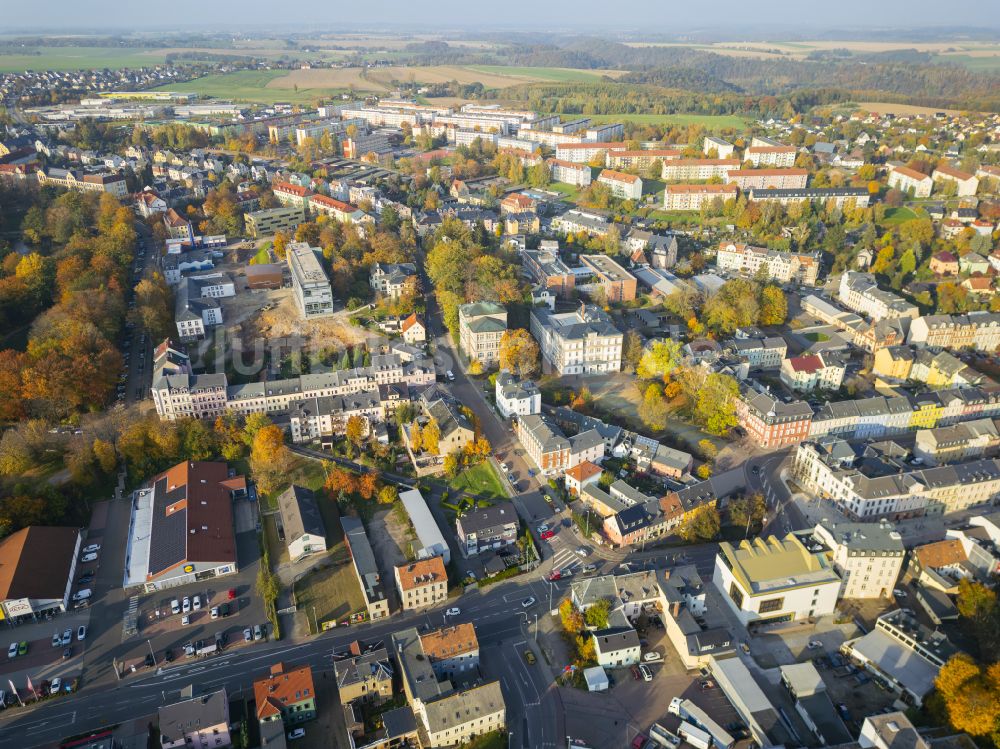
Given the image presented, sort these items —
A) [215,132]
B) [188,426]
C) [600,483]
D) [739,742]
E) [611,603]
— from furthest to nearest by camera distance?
[215,132] < [188,426] < [600,483] < [611,603] < [739,742]

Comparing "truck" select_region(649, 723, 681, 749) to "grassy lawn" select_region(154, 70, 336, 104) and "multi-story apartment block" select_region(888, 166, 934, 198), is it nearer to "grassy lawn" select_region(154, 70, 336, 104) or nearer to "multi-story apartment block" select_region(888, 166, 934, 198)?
"multi-story apartment block" select_region(888, 166, 934, 198)

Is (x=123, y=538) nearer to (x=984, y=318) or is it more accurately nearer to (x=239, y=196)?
(x=239, y=196)

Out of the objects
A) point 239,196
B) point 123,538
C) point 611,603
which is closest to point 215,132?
point 239,196

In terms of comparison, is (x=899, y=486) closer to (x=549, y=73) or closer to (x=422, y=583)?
(x=422, y=583)

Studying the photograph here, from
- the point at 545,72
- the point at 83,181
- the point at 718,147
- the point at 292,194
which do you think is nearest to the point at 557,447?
the point at 292,194

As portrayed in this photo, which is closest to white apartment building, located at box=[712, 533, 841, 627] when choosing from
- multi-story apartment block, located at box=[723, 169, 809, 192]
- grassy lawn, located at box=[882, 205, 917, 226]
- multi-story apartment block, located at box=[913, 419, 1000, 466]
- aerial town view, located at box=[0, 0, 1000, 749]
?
aerial town view, located at box=[0, 0, 1000, 749]

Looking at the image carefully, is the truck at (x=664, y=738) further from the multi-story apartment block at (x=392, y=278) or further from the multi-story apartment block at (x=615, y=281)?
the multi-story apartment block at (x=392, y=278)
